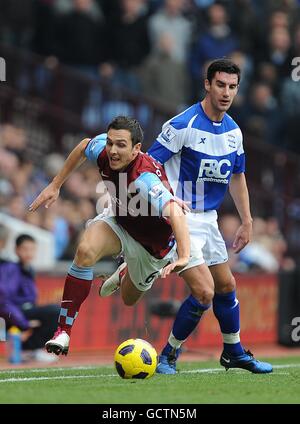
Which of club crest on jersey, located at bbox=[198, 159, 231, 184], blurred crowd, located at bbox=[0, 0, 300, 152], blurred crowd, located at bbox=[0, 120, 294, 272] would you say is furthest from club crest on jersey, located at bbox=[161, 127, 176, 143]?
blurred crowd, located at bbox=[0, 0, 300, 152]

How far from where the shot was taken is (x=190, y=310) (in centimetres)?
902

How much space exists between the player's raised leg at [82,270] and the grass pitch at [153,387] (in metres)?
0.47

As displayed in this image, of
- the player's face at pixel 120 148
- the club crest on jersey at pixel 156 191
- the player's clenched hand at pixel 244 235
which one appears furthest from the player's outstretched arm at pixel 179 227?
the player's clenched hand at pixel 244 235

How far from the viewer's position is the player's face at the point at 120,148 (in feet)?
26.9

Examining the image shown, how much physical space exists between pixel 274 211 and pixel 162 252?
8614 millimetres

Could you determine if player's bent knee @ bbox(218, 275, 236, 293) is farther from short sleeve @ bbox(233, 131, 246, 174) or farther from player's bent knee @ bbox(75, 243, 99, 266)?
player's bent knee @ bbox(75, 243, 99, 266)

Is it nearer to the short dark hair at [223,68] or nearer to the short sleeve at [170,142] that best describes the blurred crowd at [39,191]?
the short sleeve at [170,142]

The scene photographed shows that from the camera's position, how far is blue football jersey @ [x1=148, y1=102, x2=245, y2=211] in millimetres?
8930

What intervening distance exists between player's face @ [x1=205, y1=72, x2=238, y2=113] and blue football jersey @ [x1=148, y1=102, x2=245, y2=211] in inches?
7.3

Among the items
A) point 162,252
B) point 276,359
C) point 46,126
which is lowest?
point 276,359

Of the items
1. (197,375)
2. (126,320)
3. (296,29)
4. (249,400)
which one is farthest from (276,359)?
(296,29)

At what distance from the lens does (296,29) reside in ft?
60.3

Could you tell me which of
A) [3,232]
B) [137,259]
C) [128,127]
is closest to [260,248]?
[3,232]

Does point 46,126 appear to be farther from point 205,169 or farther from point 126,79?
point 205,169
